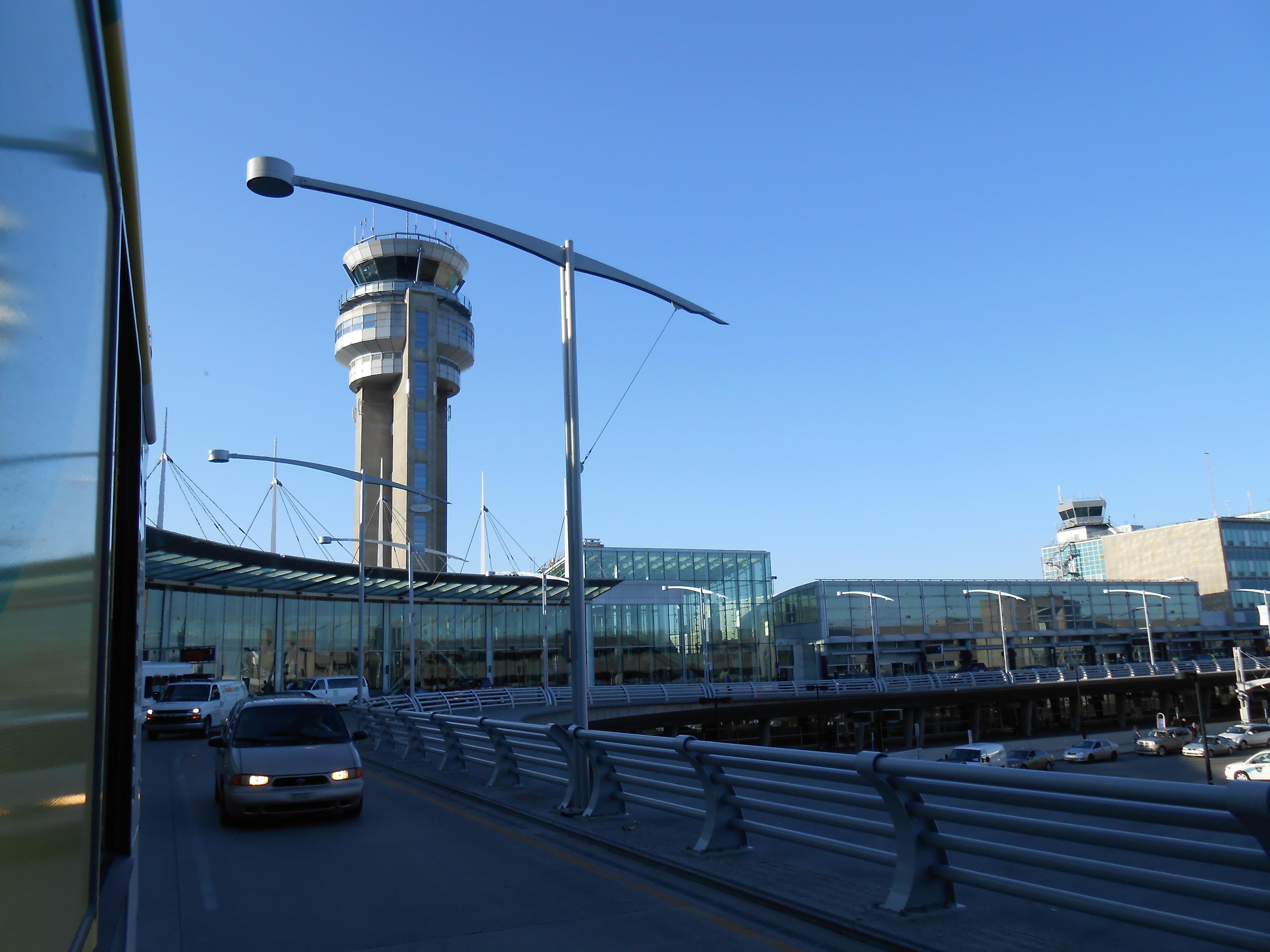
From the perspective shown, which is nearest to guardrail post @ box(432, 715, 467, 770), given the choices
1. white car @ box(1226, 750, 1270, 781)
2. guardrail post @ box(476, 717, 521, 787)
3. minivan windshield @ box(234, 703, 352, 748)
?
guardrail post @ box(476, 717, 521, 787)

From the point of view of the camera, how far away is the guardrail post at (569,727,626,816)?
11898 mm

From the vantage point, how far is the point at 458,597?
65.1 meters

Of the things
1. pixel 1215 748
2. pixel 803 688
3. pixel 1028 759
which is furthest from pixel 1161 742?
pixel 803 688

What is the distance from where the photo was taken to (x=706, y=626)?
69.4 m

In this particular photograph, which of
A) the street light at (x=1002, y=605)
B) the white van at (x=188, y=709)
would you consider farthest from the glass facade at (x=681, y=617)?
the white van at (x=188, y=709)

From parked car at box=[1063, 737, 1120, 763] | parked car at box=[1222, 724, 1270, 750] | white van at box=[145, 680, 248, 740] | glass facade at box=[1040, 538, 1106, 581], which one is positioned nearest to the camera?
white van at box=[145, 680, 248, 740]

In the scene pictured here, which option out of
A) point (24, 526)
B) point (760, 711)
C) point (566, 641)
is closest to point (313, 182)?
point (566, 641)

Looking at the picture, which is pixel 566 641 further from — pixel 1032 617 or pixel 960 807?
pixel 1032 617

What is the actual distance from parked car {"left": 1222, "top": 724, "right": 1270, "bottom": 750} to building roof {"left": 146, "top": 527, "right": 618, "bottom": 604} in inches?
1361

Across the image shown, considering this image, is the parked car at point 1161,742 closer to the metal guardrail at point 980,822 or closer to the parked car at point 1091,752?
the parked car at point 1091,752

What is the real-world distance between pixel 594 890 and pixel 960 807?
3372 millimetres

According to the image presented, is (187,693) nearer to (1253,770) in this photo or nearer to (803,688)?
(1253,770)

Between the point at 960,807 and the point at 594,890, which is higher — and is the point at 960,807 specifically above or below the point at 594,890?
above

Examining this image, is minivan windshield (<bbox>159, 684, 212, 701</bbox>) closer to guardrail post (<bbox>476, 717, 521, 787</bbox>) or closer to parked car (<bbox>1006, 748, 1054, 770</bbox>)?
guardrail post (<bbox>476, 717, 521, 787</bbox>)
